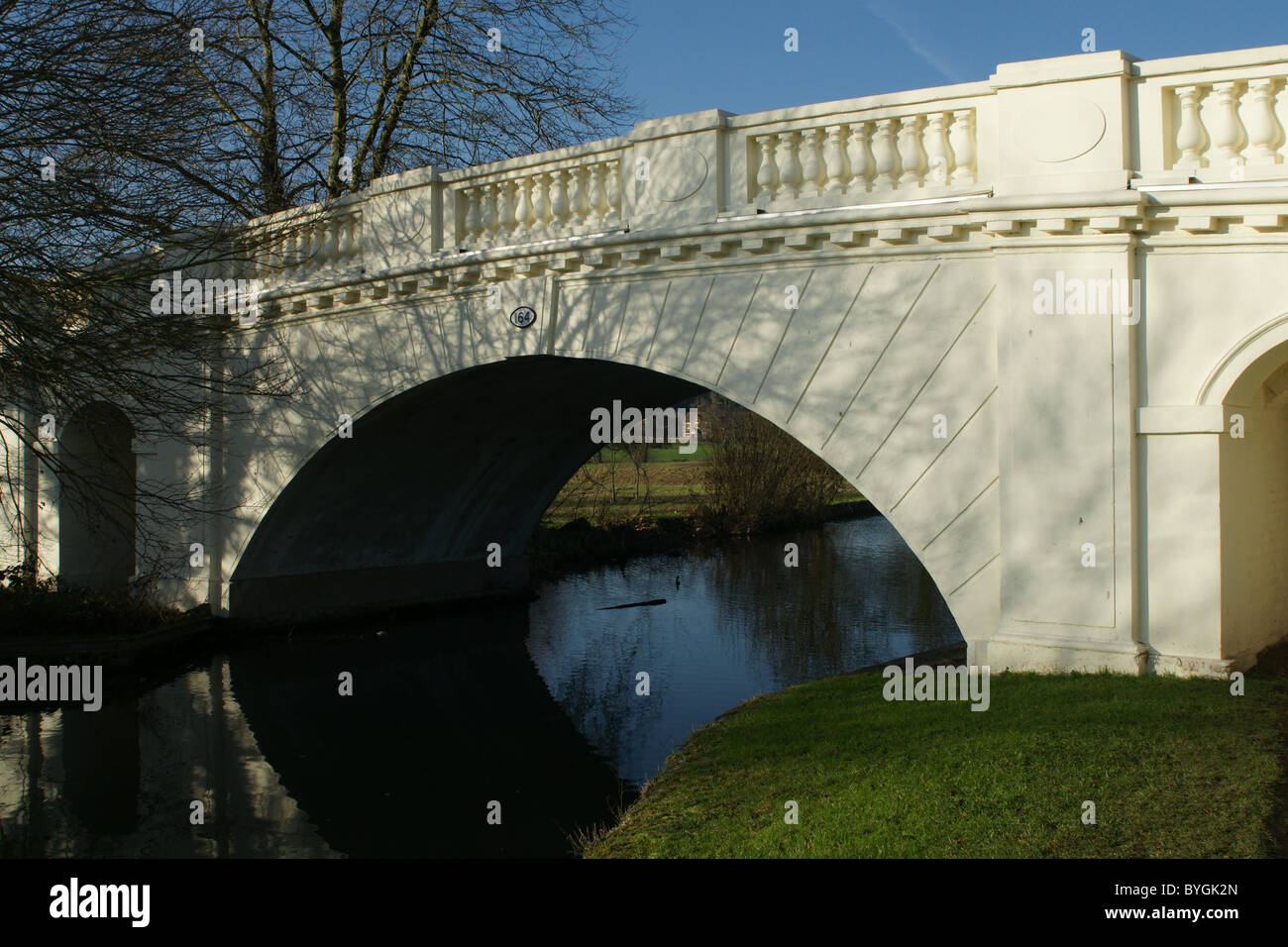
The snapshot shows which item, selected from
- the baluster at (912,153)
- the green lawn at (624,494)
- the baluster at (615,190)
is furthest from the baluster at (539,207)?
the green lawn at (624,494)

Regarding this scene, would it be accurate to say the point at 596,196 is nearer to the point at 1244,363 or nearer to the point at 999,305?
the point at 999,305

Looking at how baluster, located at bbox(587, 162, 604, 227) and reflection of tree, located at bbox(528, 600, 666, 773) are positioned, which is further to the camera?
reflection of tree, located at bbox(528, 600, 666, 773)

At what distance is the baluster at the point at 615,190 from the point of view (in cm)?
959

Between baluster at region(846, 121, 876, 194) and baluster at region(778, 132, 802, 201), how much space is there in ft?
1.58

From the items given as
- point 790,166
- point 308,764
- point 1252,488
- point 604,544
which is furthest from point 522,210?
point 604,544

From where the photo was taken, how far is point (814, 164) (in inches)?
330

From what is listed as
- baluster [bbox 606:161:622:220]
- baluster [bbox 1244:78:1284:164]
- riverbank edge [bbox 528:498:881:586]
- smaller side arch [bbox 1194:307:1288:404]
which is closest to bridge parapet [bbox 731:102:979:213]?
baluster [bbox 606:161:622:220]

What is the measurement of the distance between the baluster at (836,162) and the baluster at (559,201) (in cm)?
269

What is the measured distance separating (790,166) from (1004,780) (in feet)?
16.6

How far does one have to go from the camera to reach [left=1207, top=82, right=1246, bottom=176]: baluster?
6.89m

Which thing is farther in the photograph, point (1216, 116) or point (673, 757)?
point (673, 757)

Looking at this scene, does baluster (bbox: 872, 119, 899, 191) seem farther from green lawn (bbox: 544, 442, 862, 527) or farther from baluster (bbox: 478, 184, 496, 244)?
green lawn (bbox: 544, 442, 862, 527)
